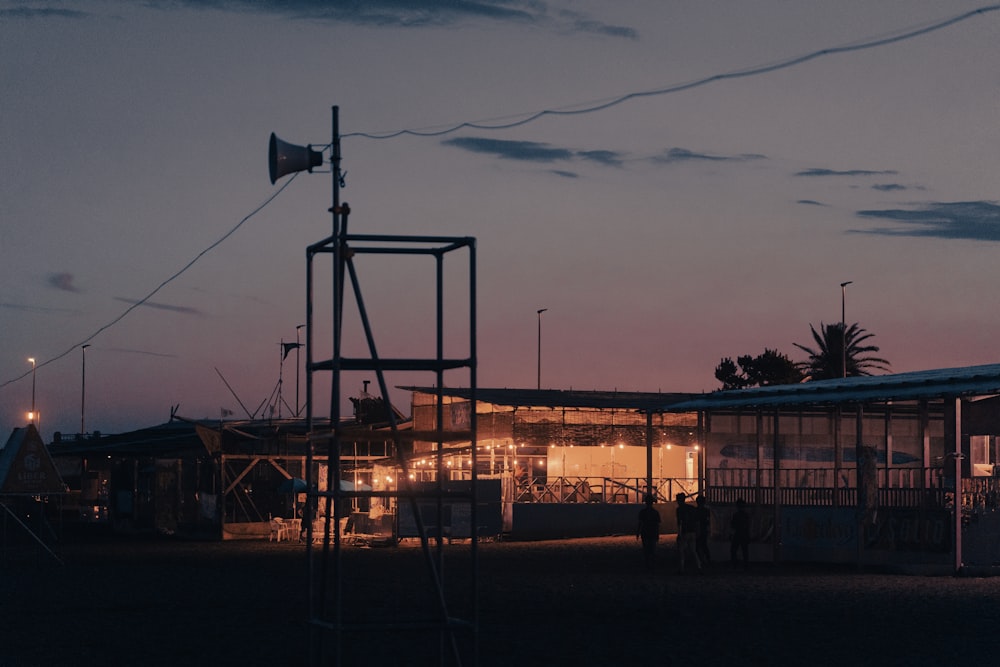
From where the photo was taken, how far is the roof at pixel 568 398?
48.6 m

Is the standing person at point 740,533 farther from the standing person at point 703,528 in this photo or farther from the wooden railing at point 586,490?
the wooden railing at point 586,490

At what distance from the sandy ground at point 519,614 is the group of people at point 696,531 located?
0.62m

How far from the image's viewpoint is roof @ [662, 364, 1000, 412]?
83.8 feet

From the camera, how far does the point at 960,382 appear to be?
26.3 m

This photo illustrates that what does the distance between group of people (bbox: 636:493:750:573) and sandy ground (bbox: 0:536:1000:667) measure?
0.62 meters

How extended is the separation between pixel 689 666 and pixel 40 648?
6973mm

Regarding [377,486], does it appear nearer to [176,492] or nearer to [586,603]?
[176,492]

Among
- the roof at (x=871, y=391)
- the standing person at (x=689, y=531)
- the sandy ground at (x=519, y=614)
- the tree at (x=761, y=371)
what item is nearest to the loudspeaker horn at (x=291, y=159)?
the sandy ground at (x=519, y=614)

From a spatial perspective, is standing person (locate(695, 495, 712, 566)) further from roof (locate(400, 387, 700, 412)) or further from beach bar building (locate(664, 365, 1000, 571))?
roof (locate(400, 387, 700, 412))

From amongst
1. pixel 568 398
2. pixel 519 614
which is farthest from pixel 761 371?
pixel 519 614

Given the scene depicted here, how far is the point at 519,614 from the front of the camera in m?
18.6

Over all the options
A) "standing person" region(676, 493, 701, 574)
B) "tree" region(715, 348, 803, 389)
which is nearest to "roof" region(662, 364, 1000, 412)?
"standing person" region(676, 493, 701, 574)

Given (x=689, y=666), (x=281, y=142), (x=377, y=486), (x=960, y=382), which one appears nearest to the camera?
(x=281, y=142)

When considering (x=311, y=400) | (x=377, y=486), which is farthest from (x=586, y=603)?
(x=377, y=486)
